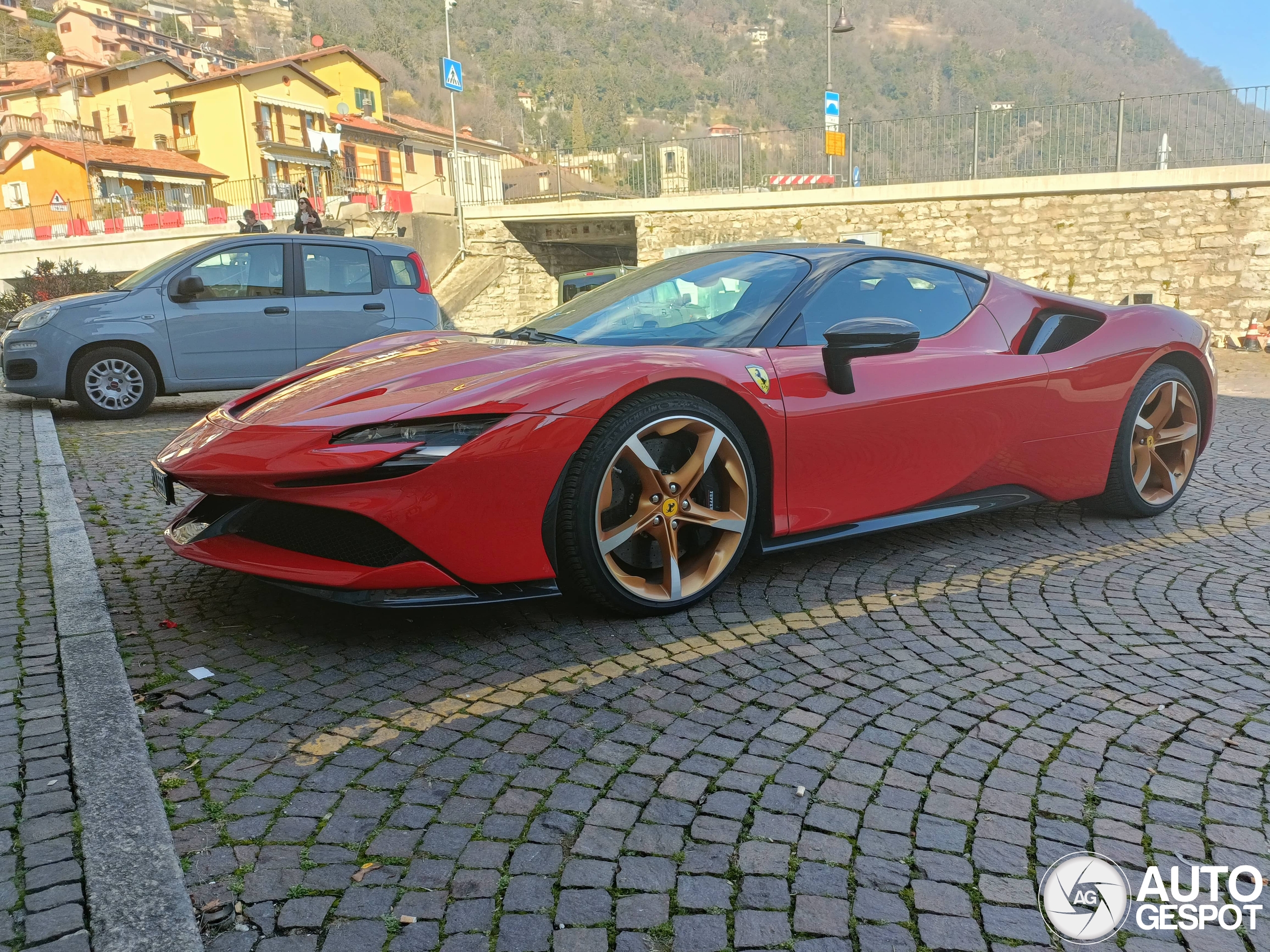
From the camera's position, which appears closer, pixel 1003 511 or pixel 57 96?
pixel 1003 511

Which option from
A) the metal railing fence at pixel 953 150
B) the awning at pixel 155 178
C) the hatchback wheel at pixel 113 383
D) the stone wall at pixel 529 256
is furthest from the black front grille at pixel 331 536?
the awning at pixel 155 178

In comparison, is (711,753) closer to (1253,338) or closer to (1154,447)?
(1154,447)

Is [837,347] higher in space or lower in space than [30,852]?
higher

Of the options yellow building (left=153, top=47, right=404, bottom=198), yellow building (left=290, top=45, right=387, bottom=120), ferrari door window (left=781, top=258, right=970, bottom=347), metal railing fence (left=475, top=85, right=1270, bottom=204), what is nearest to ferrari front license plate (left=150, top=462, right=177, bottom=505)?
ferrari door window (left=781, top=258, right=970, bottom=347)

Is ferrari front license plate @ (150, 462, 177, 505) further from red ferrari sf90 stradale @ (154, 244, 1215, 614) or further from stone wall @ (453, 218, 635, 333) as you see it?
stone wall @ (453, 218, 635, 333)

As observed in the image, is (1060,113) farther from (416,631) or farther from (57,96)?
(57,96)

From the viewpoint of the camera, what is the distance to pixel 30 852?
197 centimetres

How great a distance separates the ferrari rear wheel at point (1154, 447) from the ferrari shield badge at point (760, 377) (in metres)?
2.08

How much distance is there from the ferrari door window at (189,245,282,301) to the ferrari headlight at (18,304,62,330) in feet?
3.75

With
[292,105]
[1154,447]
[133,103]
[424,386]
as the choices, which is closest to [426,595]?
[424,386]

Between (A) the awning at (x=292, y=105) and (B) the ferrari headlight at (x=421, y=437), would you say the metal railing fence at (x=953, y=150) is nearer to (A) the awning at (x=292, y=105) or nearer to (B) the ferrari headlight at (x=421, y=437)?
(B) the ferrari headlight at (x=421, y=437)

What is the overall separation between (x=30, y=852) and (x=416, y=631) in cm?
143

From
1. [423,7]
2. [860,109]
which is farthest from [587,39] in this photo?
[860,109]

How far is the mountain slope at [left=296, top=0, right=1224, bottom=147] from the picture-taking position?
5049 inches
